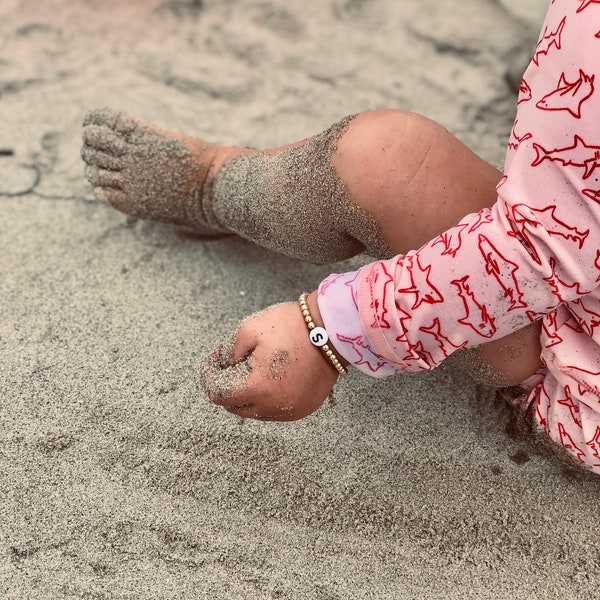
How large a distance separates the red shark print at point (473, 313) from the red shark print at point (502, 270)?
0.09 ft

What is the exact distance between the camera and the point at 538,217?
2.36 ft

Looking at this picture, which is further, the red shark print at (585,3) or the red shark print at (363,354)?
the red shark print at (363,354)

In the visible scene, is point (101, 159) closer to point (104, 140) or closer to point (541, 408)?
point (104, 140)

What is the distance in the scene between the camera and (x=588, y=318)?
0.81 metres

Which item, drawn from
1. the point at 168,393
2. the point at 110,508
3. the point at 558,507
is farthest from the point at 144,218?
the point at 558,507

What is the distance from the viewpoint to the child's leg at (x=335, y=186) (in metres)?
0.88

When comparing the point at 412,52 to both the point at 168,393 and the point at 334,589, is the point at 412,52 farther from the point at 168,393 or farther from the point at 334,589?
the point at 334,589

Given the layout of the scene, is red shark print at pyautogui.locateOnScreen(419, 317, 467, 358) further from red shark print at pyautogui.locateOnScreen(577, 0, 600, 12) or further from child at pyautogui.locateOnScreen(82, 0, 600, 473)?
red shark print at pyautogui.locateOnScreen(577, 0, 600, 12)

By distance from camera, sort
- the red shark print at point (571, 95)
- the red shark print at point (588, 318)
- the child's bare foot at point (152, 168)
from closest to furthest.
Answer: the red shark print at point (571, 95) → the red shark print at point (588, 318) → the child's bare foot at point (152, 168)

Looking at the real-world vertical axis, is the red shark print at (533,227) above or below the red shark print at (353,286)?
above

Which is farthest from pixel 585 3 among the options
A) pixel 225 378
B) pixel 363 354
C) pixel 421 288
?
pixel 225 378

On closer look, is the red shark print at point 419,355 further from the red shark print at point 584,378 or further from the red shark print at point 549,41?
the red shark print at point 549,41

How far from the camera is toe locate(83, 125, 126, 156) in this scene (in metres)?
1.16

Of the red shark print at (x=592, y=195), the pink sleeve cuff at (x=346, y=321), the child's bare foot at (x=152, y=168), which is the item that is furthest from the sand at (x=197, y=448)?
the red shark print at (x=592, y=195)
